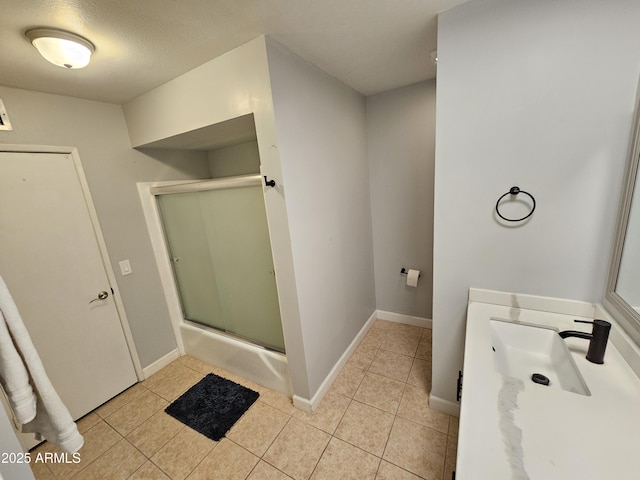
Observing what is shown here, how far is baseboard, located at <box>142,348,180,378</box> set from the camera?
2.35m

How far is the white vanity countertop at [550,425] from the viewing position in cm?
65

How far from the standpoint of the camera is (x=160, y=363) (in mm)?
2443

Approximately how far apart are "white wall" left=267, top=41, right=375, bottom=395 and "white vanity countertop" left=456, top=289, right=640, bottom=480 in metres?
1.06

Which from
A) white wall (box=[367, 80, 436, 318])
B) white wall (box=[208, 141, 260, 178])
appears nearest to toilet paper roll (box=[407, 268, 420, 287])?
white wall (box=[367, 80, 436, 318])

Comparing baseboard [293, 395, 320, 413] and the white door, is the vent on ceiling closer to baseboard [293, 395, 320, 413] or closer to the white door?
the white door

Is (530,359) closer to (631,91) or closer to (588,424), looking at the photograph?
(588,424)

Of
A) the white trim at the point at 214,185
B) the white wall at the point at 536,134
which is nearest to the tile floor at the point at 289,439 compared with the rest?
the white wall at the point at 536,134

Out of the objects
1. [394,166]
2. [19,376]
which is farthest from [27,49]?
[394,166]

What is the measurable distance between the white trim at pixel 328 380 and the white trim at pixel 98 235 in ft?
4.97

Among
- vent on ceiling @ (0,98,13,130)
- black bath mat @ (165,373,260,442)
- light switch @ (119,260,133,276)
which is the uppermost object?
vent on ceiling @ (0,98,13,130)

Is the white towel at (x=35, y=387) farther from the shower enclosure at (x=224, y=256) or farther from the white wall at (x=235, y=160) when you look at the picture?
the white wall at (x=235, y=160)

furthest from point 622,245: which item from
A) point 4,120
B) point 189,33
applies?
point 4,120

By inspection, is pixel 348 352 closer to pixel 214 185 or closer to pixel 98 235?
pixel 214 185

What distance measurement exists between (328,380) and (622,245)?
1912 mm
